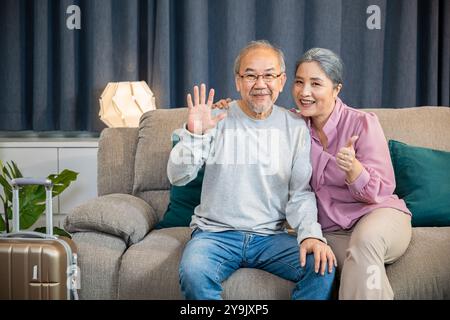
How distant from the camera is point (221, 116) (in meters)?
1.93

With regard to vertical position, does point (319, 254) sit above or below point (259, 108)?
below

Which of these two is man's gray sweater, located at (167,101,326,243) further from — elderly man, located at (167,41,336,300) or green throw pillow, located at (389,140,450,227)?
green throw pillow, located at (389,140,450,227)

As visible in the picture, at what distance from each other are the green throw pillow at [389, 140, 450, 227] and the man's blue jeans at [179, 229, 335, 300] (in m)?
0.54

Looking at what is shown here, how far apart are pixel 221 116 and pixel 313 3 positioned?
1687 millimetres

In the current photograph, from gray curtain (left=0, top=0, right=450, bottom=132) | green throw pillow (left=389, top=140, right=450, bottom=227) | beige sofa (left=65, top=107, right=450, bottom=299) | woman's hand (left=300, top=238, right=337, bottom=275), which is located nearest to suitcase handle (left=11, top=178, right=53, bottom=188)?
beige sofa (left=65, top=107, right=450, bottom=299)

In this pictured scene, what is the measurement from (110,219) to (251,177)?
1.66ft

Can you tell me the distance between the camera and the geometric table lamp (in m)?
3.03

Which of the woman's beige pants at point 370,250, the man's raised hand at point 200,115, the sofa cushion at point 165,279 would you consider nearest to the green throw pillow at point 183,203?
the sofa cushion at point 165,279

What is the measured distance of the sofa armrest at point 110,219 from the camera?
2.04 meters

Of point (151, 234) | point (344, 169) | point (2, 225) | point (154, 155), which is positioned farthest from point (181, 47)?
point (344, 169)

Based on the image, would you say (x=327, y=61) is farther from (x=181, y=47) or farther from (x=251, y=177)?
(x=181, y=47)

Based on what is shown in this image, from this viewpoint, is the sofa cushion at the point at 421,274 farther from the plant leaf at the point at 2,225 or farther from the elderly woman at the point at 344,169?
the plant leaf at the point at 2,225

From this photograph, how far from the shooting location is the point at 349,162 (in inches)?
72.3
